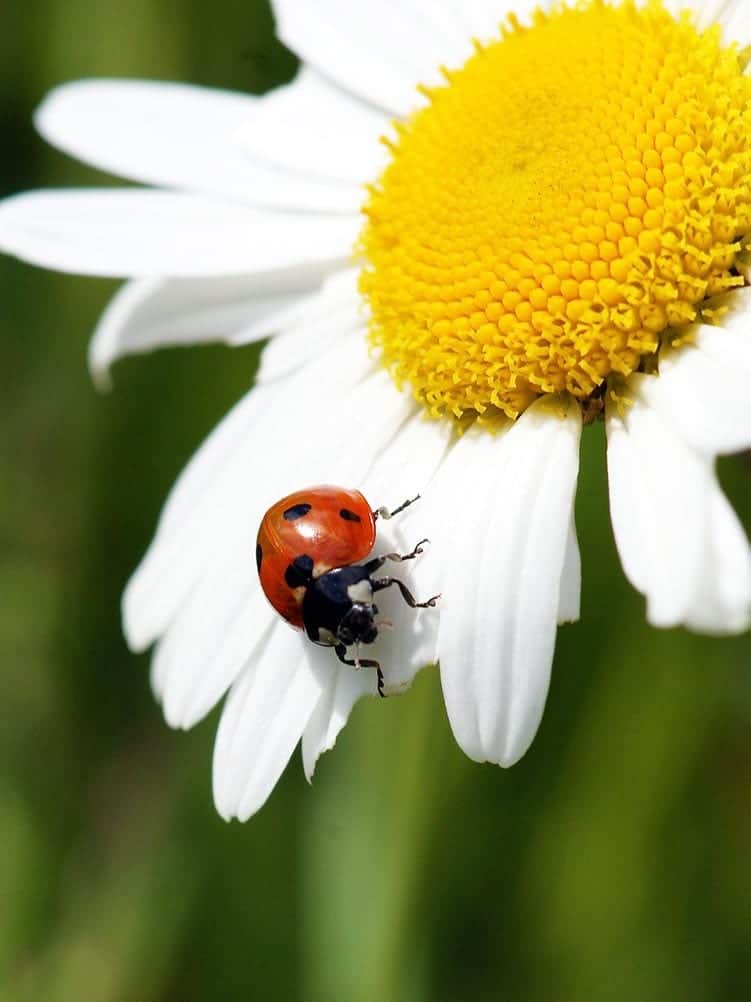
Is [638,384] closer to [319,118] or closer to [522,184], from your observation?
[522,184]

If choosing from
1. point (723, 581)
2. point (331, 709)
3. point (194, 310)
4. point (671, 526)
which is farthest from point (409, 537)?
point (194, 310)

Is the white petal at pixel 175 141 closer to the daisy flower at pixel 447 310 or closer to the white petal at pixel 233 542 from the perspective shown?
the daisy flower at pixel 447 310

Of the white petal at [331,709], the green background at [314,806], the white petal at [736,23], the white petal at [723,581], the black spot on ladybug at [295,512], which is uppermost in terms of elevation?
the white petal at [736,23]

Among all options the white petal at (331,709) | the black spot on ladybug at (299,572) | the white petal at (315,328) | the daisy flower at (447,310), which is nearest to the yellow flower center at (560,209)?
the daisy flower at (447,310)

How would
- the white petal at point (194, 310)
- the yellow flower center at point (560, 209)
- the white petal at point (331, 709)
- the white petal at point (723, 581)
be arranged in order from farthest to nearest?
the white petal at point (194, 310) → the white petal at point (331, 709) → the yellow flower center at point (560, 209) → the white petal at point (723, 581)

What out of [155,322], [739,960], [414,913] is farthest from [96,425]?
[739,960]

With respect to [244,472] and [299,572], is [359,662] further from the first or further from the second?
[244,472]

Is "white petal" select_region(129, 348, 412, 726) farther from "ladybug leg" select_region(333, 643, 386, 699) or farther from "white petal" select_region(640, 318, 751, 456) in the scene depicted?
"white petal" select_region(640, 318, 751, 456)
